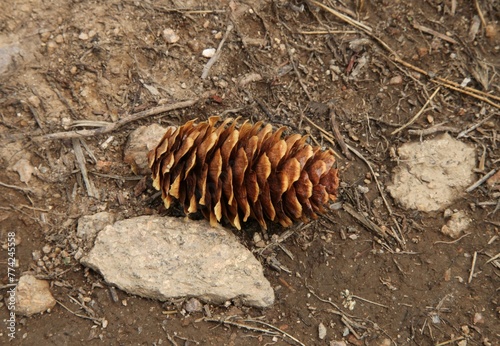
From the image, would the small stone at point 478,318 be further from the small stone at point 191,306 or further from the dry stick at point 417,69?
the small stone at point 191,306

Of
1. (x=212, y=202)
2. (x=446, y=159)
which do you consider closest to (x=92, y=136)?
(x=212, y=202)

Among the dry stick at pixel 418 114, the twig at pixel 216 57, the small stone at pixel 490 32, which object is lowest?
the dry stick at pixel 418 114

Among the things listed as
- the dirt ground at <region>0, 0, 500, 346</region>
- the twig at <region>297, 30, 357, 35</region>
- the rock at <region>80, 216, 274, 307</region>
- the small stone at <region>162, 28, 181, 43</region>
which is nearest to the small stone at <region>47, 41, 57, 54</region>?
the dirt ground at <region>0, 0, 500, 346</region>

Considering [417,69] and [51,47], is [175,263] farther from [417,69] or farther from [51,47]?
[417,69]

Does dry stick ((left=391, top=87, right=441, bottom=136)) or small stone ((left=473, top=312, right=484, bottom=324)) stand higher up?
dry stick ((left=391, top=87, right=441, bottom=136))

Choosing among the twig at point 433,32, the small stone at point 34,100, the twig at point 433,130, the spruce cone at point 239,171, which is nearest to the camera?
the spruce cone at point 239,171

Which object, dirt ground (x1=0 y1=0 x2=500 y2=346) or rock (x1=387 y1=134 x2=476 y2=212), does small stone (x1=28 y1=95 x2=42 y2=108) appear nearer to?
dirt ground (x1=0 y1=0 x2=500 y2=346)

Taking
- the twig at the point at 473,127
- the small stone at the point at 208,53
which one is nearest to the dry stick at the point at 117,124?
the small stone at the point at 208,53
